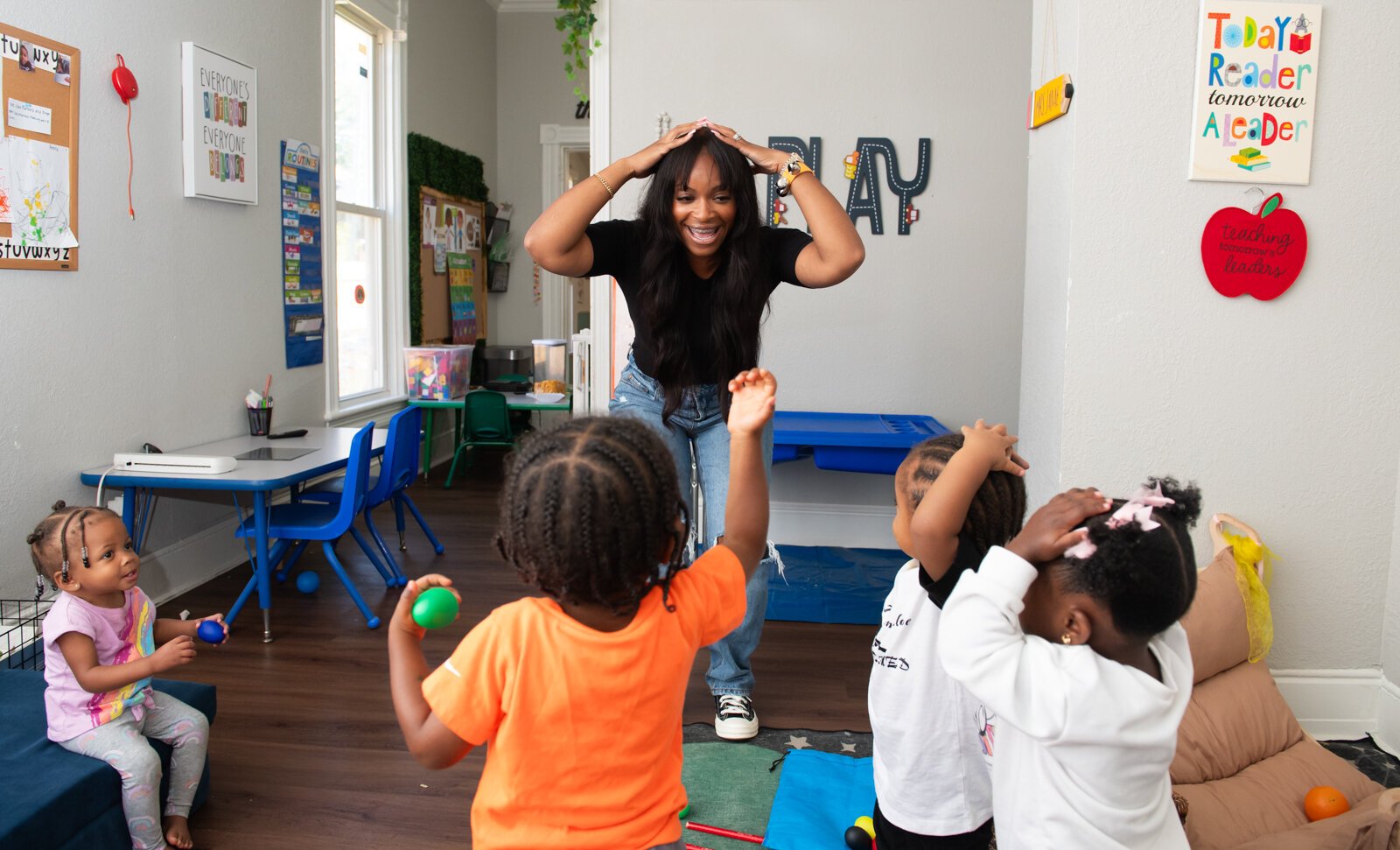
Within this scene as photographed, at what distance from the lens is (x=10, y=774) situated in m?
1.94

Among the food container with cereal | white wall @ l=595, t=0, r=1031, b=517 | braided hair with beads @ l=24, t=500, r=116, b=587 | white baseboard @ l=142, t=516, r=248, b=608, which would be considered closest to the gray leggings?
braided hair with beads @ l=24, t=500, r=116, b=587

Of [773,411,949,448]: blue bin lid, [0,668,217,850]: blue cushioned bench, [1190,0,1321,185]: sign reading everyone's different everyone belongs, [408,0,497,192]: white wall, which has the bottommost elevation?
[0,668,217,850]: blue cushioned bench

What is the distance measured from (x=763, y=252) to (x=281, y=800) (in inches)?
68.0

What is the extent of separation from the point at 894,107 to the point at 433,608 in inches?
150

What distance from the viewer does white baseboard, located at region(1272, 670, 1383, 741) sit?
8.81 ft

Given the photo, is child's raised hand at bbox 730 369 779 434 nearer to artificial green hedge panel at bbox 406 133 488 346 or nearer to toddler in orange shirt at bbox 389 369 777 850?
toddler in orange shirt at bbox 389 369 777 850

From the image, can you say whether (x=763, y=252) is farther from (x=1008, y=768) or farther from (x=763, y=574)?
(x=1008, y=768)

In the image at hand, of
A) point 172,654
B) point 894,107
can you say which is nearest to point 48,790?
point 172,654

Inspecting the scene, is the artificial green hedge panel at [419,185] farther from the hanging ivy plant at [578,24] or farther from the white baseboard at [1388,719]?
the white baseboard at [1388,719]

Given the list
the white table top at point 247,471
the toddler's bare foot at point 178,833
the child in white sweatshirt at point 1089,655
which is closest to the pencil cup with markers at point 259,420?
the white table top at point 247,471

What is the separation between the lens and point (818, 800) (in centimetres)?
232

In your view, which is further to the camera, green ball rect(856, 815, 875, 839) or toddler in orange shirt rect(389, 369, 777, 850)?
green ball rect(856, 815, 875, 839)

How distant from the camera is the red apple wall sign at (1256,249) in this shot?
2523 millimetres

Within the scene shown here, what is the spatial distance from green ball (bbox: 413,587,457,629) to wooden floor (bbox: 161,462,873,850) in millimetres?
1253
